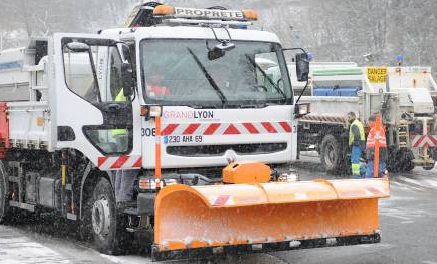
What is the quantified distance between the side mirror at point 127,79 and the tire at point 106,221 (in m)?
1.13

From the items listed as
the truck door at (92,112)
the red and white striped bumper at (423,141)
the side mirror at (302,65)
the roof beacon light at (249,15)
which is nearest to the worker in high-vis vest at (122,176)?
the truck door at (92,112)

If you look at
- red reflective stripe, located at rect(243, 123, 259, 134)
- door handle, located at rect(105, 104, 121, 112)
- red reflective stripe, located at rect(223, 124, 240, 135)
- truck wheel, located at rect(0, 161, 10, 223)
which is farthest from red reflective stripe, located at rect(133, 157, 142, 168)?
truck wheel, located at rect(0, 161, 10, 223)

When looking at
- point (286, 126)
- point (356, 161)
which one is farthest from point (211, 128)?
point (356, 161)

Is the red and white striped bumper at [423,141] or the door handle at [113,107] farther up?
the door handle at [113,107]

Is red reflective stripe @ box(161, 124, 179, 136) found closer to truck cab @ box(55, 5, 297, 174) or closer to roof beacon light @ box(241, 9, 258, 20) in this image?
truck cab @ box(55, 5, 297, 174)

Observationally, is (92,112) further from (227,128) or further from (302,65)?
(302,65)

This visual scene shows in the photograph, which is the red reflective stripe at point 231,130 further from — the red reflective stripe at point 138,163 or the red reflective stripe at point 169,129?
the red reflective stripe at point 138,163

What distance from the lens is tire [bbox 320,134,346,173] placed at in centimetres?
1820

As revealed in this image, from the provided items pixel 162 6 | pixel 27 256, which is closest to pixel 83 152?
pixel 27 256

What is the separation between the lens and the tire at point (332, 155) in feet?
59.7

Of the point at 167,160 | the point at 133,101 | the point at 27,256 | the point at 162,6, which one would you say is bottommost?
the point at 27,256

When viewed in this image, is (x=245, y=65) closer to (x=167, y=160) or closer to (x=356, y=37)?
(x=167, y=160)

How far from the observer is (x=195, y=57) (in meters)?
8.38

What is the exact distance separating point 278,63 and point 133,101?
1.88 metres
